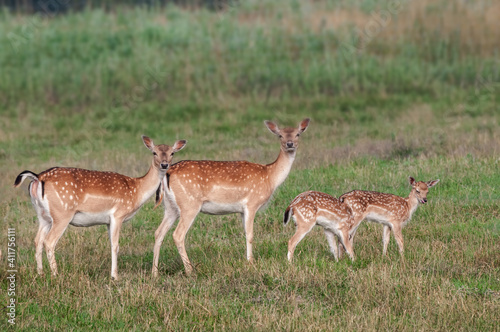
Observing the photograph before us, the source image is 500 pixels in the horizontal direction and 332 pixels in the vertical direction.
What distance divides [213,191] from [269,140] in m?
9.53

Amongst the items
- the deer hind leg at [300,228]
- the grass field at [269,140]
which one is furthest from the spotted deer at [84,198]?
the deer hind leg at [300,228]

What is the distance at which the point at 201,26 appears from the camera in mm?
28938

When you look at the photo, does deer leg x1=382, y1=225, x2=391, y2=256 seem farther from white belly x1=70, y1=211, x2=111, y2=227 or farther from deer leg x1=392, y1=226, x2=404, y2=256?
white belly x1=70, y1=211, x2=111, y2=227

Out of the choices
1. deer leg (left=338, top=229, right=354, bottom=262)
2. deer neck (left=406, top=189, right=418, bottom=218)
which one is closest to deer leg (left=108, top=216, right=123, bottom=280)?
deer leg (left=338, top=229, right=354, bottom=262)

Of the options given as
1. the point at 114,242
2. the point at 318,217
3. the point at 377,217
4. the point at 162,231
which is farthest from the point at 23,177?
the point at 377,217

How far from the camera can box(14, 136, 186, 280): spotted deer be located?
9.36m

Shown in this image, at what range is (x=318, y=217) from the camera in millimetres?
9781

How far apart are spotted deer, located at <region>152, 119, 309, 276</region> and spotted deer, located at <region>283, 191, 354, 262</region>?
65 cm

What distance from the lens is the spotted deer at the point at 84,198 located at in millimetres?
9359

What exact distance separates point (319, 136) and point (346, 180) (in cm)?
612

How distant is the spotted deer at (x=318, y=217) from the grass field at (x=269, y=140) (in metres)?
0.31

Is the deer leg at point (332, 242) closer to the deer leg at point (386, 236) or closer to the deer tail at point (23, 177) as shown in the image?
the deer leg at point (386, 236)

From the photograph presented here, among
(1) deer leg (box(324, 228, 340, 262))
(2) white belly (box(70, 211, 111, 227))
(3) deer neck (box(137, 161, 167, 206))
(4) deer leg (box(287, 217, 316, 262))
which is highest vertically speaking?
(3) deer neck (box(137, 161, 167, 206))

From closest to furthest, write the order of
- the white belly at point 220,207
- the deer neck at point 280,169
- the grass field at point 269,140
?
the grass field at point 269,140
the white belly at point 220,207
the deer neck at point 280,169
